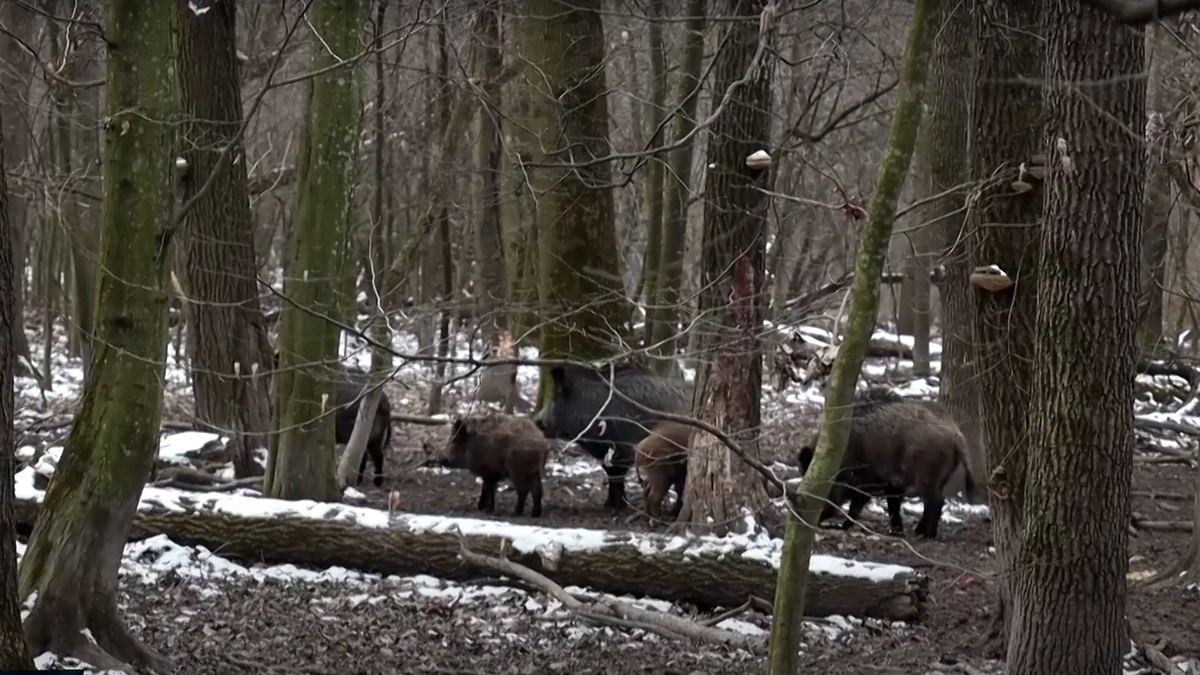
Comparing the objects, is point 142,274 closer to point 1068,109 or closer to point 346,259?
point 346,259

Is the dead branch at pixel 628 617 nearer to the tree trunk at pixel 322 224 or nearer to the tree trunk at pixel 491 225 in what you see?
the tree trunk at pixel 322 224

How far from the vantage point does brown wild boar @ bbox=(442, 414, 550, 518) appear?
11.3m

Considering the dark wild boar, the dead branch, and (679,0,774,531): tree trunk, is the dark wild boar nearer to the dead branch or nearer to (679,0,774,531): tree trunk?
(679,0,774,531): tree trunk

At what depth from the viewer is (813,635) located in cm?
841

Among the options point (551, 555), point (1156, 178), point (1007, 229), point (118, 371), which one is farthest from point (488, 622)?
point (1156, 178)

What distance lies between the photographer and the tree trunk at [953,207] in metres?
9.61

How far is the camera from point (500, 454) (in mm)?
11430

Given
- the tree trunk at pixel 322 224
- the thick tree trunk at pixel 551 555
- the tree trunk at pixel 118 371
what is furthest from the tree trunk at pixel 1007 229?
the tree trunk at pixel 322 224

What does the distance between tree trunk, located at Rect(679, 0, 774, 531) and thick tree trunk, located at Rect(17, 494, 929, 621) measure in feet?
1.90

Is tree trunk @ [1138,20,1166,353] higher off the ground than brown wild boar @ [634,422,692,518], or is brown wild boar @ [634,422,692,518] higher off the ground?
tree trunk @ [1138,20,1166,353]

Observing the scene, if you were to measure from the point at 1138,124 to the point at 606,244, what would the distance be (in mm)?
7522

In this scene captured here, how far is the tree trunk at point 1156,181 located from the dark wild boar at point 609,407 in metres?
4.41

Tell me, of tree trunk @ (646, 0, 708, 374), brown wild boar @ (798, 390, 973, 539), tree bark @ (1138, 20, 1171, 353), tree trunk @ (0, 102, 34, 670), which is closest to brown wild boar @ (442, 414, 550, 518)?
tree trunk @ (646, 0, 708, 374)

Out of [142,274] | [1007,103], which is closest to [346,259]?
[142,274]
